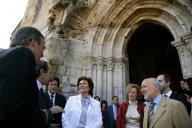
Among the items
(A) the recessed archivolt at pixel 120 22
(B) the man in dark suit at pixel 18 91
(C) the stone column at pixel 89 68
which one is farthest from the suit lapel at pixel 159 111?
(A) the recessed archivolt at pixel 120 22

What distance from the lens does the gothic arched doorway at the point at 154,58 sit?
10.3 meters

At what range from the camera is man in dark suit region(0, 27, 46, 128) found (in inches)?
48.7

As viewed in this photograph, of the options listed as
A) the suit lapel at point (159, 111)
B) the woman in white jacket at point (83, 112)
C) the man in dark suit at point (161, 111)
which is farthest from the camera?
the woman in white jacket at point (83, 112)

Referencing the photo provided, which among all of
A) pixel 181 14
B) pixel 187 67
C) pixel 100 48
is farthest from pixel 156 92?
pixel 100 48

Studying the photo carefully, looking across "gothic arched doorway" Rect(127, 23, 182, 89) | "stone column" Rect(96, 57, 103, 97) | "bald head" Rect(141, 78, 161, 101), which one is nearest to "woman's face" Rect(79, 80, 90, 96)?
"bald head" Rect(141, 78, 161, 101)

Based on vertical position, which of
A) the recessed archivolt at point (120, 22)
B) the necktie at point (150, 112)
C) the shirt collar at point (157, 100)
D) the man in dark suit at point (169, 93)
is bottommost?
the necktie at point (150, 112)

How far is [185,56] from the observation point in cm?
595

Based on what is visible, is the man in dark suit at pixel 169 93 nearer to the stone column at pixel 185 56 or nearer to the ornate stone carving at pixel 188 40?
the stone column at pixel 185 56

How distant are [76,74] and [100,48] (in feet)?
3.35

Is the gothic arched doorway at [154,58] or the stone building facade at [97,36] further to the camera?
the gothic arched doorway at [154,58]

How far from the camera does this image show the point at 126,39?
7461mm

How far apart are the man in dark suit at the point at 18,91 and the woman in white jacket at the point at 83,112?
218cm

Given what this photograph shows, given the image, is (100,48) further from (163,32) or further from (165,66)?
(165,66)

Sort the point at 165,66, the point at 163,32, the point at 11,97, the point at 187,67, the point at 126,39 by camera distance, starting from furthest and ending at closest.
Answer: the point at 165,66 < the point at 163,32 < the point at 126,39 < the point at 187,67 < the point at 11,97
